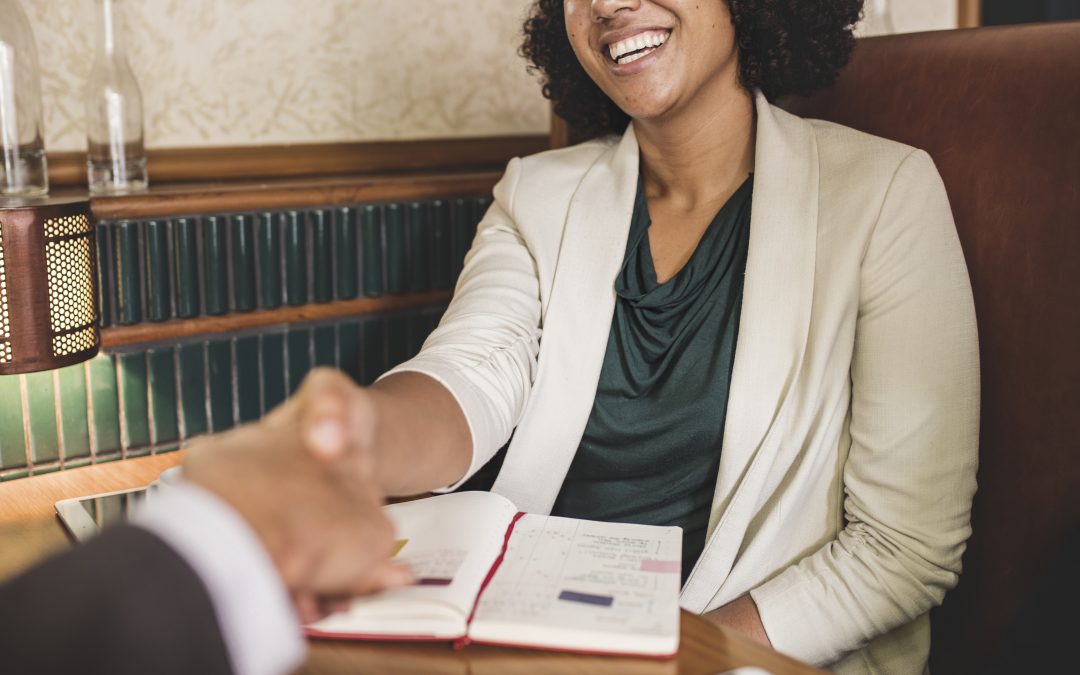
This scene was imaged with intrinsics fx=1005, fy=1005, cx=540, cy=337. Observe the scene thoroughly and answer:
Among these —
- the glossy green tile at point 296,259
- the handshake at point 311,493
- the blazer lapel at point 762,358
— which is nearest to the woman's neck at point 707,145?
the blazer lapel at point 762,358

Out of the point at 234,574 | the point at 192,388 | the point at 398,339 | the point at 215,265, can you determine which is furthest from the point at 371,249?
the point at 234,574

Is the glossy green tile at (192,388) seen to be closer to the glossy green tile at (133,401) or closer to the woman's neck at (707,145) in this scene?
the glossy green tile at (133,401)

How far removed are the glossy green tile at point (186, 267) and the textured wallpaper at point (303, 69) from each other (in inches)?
9.2

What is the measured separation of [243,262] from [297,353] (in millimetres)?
185

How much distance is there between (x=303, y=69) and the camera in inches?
71.8

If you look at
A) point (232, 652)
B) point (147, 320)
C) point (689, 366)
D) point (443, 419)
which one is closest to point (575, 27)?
point (689, 366)

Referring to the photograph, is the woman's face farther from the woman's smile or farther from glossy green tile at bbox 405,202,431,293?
glossy green tile at bbox 405,202,431,293

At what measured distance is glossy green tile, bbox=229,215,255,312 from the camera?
162cm

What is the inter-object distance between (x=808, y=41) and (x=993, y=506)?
2.19 ft

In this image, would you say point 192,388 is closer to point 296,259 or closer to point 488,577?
point 296,259

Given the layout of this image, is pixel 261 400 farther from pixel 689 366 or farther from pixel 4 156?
pixel 689 366

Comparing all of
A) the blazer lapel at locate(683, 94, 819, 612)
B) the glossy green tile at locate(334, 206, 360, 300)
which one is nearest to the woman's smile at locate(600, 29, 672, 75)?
the blazer lapel at locate(683, 94, 819, 612)

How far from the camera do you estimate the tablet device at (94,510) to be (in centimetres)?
114

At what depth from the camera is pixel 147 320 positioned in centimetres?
156
